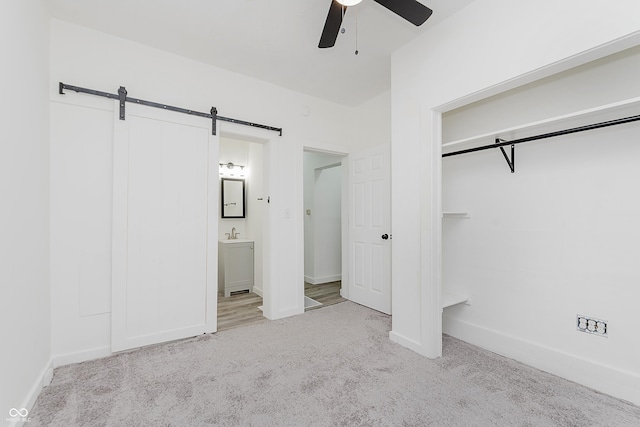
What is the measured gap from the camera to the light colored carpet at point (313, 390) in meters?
1.61

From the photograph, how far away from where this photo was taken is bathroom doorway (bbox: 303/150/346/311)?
16.2ft

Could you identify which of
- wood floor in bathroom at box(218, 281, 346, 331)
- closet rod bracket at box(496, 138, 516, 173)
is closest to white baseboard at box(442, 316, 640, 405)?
closet rod bracket at box(496, 138, 516, 173)

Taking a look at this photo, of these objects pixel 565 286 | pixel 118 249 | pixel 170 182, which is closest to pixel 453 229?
pixel 565 286

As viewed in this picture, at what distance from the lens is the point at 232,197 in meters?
4.77

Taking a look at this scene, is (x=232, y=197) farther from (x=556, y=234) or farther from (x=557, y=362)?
(x=557, y=362)

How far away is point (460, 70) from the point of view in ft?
7.11

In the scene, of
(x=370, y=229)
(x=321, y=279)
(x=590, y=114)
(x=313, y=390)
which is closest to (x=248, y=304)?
(x=321, y=279)

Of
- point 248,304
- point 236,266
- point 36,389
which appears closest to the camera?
point 36,389

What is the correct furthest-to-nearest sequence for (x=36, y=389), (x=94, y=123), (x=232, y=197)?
(x=232, y=197)
(x=94, y=123)
(x=36, y=389)

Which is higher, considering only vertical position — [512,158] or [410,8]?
[410,8]

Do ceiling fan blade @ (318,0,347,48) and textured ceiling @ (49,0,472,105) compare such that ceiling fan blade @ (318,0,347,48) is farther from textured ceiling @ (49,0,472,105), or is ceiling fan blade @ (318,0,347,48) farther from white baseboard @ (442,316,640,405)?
white baseboard @ (442,316,640,405)

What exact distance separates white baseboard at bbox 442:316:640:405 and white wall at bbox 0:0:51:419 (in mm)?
3168

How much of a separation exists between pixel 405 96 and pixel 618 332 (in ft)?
7.60

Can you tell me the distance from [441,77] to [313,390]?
2547 millimetres
